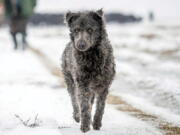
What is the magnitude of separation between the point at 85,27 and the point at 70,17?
1.28ft

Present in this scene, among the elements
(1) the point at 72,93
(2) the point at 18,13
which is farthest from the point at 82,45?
(2) the point at 18,13

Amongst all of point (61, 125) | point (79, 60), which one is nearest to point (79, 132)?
point (61, 125)

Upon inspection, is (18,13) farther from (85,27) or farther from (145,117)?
(85,27)

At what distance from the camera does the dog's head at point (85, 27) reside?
7066mm

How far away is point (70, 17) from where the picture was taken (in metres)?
7.55

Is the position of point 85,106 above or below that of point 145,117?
above

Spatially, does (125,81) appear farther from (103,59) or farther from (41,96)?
(103,59)

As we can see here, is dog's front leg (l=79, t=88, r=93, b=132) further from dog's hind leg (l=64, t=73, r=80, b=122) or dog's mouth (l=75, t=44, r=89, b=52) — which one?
dog's hind leg (l=64, t=73, r=80, b=122)

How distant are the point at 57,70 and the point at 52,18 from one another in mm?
34455

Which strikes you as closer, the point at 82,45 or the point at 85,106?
the point at 82,45

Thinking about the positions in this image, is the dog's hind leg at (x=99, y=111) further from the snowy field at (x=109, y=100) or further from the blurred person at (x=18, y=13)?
the blurred person at (x=18, y=13)

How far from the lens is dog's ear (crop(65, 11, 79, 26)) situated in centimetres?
748

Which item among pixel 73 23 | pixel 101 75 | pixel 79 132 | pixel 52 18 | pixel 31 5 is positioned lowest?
pixel 52 18

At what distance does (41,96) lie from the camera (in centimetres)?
1059
